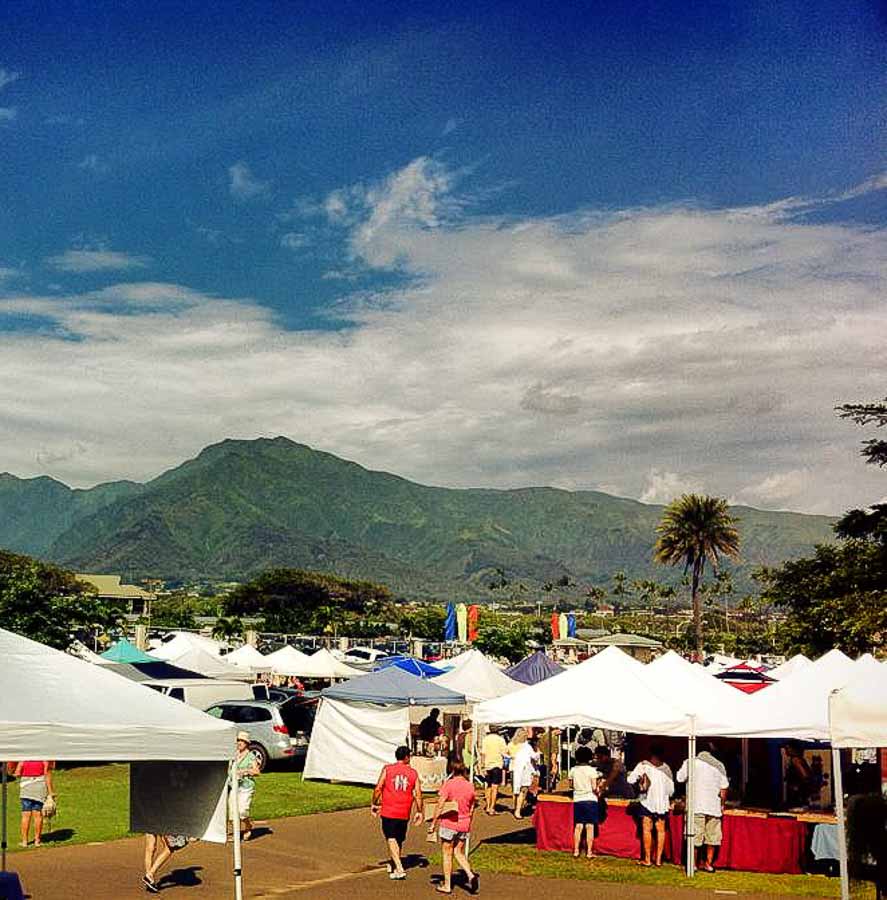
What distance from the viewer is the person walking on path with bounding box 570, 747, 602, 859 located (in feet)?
55.2

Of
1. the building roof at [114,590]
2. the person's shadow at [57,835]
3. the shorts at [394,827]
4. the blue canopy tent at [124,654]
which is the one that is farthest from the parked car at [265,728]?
the building roof at [114,590]

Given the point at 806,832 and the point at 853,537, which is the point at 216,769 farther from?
the point at 853,537

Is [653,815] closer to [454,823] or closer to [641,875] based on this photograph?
[641,875]

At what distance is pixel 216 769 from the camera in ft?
35.5

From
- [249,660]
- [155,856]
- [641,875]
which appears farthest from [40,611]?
[249,660]

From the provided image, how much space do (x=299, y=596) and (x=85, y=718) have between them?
149 meters

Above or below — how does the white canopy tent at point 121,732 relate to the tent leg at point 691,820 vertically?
above

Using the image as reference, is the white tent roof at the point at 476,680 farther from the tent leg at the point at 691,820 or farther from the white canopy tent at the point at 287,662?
the white canopy tent at the point at 287,662

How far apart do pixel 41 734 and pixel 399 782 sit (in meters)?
5.61

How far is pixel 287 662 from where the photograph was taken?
149 feet

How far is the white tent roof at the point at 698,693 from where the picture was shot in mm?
16578

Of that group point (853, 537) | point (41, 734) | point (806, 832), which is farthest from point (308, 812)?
point (853, 537)

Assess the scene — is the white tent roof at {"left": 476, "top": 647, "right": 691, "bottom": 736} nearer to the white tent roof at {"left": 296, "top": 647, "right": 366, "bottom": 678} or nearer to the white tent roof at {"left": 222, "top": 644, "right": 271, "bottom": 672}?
the white tent roof at {"left": 296, "top": 647, "right": 366, "bottom": 678}

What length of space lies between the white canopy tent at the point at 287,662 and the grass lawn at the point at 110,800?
17035 mm
